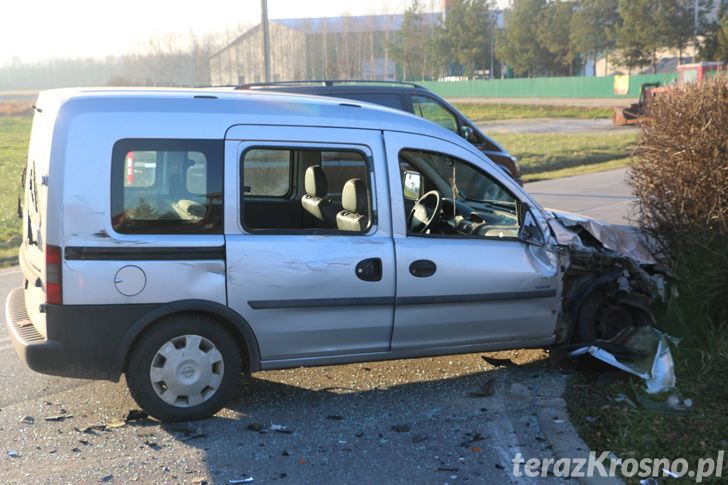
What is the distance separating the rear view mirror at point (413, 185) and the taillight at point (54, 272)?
9.32 ft

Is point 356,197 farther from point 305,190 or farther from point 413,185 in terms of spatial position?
point 413,185

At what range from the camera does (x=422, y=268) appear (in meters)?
5.03

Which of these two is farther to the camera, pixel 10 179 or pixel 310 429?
pixel 10 179

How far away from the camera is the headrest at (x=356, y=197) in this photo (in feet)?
16.5

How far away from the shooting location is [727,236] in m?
5.57

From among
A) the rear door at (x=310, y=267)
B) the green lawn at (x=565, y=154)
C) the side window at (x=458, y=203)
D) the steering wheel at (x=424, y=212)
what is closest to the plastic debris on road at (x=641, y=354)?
the side window at (x=458, y=203)

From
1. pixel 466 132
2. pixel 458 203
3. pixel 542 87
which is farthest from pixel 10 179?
pixel 542 87

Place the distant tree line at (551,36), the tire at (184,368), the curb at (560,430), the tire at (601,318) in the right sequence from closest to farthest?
the curb at (560,430) → the tire at (184,368) → the tire at (601,318) → the distant tree line at (551,36)

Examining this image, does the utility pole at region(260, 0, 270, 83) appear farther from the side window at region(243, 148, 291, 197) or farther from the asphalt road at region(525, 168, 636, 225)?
the side window at region(243, 148, 291, 197)

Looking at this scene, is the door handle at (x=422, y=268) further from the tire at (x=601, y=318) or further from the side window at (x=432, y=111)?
the side window at (x=432, y=111)

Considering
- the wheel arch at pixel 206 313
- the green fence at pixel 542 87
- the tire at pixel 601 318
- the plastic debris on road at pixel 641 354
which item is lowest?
the plastic debris on road at pixel 641 354

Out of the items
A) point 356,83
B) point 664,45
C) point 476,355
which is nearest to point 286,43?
point 664,45

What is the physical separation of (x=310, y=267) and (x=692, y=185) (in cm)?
290

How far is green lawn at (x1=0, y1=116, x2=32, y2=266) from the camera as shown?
11.4m
